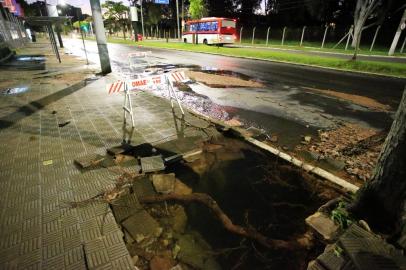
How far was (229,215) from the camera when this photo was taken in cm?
310

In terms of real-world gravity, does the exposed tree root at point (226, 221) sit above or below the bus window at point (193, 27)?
below

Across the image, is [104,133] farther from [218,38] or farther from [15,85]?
[218,38]

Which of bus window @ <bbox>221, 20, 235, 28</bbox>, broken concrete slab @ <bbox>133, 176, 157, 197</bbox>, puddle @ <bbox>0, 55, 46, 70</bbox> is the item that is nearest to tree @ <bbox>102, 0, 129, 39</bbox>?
bus window @ <bbox>221, 20, 235, 28</bbox>

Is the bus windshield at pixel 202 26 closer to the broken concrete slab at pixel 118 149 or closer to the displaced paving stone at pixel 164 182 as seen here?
the broken concrete slab at pixel 118 149

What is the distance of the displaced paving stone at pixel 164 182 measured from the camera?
3.48 m

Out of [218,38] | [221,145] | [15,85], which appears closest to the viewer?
[221,145]

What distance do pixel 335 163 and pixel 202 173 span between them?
2419 mm

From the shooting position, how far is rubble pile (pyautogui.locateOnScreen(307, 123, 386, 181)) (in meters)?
4.13

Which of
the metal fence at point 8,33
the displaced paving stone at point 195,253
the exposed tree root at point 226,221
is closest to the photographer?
the displaced paving stone at point 195,253

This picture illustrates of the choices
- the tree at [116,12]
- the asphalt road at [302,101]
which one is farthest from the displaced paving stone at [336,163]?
the tree at [116,12]

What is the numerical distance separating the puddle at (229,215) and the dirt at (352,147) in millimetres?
882

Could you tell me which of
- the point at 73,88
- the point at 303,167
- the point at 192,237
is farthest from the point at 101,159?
the point at 73,88

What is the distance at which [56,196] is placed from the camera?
3.28 meters

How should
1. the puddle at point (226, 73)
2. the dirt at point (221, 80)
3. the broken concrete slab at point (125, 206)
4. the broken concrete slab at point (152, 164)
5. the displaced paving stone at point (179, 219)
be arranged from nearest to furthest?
the displaced paving stone at point (179, 219) < the broken concrete slab at point (125, 206) < the broken concrete slab at point (152, 164) < the dirt at point (221, 80) < the puddle at point (226, 73)
